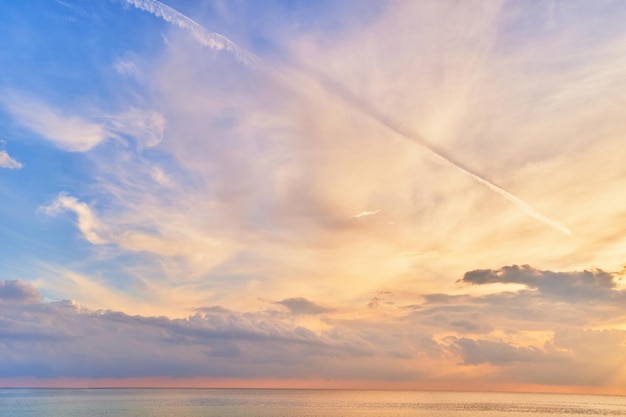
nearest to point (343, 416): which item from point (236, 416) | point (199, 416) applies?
point (236, 416)

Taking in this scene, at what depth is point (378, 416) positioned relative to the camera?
198 m

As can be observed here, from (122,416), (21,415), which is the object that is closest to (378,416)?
(122,416)

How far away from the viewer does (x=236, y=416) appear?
7151 inches

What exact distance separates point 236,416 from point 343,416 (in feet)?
141

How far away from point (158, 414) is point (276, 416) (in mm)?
45569

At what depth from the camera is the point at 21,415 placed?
19162cm

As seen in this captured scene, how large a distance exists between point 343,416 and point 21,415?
125 meters

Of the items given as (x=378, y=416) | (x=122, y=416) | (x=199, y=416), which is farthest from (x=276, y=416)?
(x=122, y=416)

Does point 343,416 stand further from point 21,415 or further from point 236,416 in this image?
point 21,415

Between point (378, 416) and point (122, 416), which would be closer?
point (122, 416)

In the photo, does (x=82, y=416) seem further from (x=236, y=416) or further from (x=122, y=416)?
(x=236, y=416)

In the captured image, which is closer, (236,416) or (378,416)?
(236,416)

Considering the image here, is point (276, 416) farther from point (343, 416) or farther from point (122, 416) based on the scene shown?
point (122, 416)

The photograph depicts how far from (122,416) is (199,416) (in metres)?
28.9
